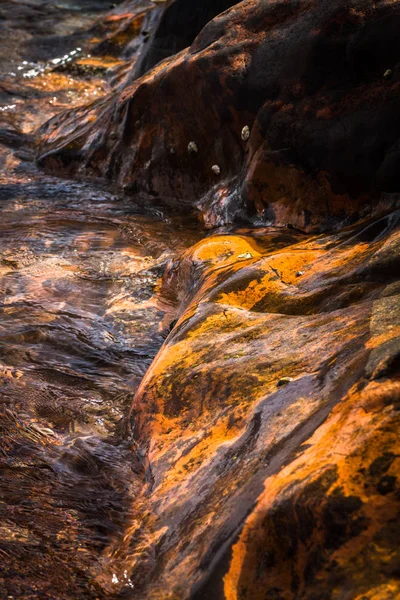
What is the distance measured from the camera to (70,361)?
4676 millimetres

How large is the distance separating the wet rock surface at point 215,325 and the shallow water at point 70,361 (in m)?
0.02

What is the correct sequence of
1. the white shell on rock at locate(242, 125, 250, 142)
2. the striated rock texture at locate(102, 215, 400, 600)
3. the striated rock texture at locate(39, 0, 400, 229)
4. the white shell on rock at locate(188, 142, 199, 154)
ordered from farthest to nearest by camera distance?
the white shell on rock at locate(188, 142, 199, 154), the white shell on rock at locate(242, 125, 250, 142), the striated rock texture at locate(39, 0, 400, 229), the striated rock texture at locate(102, 215, 400, 600)

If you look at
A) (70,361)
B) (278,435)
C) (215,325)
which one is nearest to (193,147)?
(70,361)

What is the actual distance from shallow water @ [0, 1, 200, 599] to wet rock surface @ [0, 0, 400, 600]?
16mm

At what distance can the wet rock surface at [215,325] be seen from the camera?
235 centimetres

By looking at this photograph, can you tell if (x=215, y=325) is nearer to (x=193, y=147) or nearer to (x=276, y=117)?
(x=276, y=117)

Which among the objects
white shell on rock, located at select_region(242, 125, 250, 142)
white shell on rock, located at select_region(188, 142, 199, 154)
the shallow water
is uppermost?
white shell on rock, located at select_region(242, 125, 250, 142)

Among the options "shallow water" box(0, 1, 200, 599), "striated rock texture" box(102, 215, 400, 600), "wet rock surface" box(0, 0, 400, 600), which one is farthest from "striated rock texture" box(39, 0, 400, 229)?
"striated rock texture" box(102, 215, 400, 600)

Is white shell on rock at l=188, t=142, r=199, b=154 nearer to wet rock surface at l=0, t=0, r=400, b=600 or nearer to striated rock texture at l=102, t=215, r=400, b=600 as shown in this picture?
wet rock surface at l=0, t=0, r=400, b=600

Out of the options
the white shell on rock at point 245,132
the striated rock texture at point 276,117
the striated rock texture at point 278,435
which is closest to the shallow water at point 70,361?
the striated rock texture at point 278,435

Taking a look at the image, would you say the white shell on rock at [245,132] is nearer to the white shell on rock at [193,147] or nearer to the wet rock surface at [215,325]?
the wet rock surface at [215,325]

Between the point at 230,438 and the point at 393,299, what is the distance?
2.98ft

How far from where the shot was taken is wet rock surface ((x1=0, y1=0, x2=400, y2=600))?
7.70 feet

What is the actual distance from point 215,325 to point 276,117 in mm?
2765
